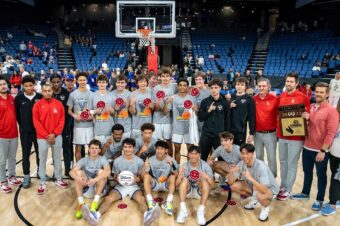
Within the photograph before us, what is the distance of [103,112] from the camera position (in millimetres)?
5094

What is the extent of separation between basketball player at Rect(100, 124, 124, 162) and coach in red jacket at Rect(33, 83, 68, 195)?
759 millimetres

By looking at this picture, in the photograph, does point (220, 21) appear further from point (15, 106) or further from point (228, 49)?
point (15, 106)

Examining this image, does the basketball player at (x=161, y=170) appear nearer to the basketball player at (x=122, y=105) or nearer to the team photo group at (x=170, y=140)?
the team photo group at (x=170, y=140)

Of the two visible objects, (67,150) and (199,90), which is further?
(199,90)

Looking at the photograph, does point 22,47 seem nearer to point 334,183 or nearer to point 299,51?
point 299,51

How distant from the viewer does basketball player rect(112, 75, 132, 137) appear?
17.0 ft

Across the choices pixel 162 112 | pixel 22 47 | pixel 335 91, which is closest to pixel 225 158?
pixel 162 112

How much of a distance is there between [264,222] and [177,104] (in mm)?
2296

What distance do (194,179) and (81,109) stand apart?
7.32 ft

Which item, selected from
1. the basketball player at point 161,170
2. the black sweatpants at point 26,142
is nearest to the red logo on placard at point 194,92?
the basketball player at point 161,170

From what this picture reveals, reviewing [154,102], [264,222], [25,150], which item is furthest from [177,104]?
[25,150]

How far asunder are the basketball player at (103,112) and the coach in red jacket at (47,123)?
554 millimetres

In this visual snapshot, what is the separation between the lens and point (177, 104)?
5.25 m

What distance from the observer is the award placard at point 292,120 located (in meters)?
4.42
